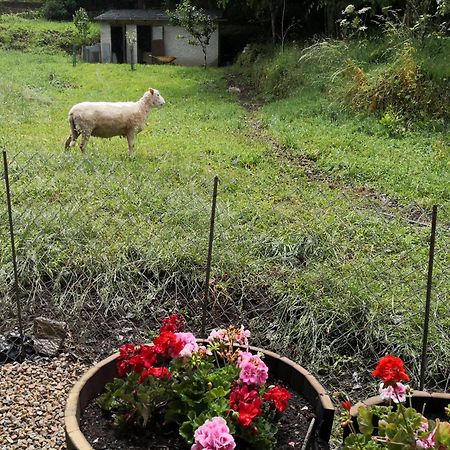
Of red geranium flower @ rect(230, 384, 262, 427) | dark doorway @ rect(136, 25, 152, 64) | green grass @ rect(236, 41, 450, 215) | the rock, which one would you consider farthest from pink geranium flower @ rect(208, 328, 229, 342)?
dark doorway @ rect(136, 25, 152, 64)

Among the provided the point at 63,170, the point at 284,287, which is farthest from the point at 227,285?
the point at 63,170

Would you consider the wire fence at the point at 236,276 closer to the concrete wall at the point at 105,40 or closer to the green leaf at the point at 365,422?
the green leaf at the point at 365,422

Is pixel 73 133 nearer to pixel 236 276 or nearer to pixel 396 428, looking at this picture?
pixel 236 276

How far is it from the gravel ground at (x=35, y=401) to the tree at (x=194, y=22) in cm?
2163

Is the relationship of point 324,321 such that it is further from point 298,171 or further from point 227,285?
point 298,171

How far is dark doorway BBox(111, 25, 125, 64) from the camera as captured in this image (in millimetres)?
27922

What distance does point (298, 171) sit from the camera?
26.1 feet

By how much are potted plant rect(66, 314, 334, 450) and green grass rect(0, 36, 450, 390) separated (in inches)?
53.4

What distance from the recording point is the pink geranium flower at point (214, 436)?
7.06 feet

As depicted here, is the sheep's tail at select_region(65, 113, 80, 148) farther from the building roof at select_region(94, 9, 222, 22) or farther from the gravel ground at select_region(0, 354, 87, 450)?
the building roof at select_region(94, 9, 222, 22)

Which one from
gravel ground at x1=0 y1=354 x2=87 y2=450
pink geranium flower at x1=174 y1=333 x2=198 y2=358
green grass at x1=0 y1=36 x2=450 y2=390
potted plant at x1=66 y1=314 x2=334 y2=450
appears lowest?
gravel ground at x1=0 y1=354 x2=87 y2=450

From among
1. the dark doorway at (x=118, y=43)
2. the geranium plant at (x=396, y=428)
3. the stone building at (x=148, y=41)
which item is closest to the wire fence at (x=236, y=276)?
the geranium plant at (x=396, y=428)

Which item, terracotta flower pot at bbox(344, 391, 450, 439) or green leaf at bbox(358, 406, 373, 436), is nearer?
green leaf at bbox(358, 406, 373, 436)

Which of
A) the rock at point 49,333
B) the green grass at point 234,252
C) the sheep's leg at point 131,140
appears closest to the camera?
the rock at point 49,333
